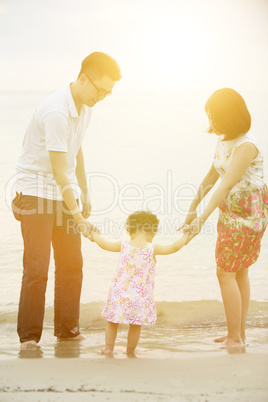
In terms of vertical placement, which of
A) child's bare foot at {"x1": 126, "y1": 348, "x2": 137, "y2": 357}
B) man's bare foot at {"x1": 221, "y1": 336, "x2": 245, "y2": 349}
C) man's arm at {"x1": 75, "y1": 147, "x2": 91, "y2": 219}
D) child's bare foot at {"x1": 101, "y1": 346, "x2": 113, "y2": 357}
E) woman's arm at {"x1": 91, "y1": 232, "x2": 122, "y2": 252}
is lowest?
child's bare foot at {"x1": 126, "y1": 348, "x2": 137, "y2": 357}

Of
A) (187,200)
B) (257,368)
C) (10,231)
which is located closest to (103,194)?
(187,200)

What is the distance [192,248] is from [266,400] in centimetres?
426

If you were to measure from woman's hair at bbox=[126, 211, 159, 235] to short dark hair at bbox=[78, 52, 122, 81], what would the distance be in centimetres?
56

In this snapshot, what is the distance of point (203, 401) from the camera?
5.41 ft

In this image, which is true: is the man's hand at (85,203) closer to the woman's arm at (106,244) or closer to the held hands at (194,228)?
the woman's arm at (106,244)

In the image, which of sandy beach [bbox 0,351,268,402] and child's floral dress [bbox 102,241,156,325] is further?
child's floral dress [bbox 102,241,156,325]

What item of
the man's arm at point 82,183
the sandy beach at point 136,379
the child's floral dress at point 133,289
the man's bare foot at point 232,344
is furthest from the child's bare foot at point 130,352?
the man's arm at point 82,183

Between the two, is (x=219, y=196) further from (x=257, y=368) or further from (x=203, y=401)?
(x=203, y=401)

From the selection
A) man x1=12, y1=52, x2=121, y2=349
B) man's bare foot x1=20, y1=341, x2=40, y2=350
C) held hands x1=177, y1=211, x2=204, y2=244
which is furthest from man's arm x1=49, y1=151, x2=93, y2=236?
man's bare foot x1=20, y1=341, x2=40, y2=350

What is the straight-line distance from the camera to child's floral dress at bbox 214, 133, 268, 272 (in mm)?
2342

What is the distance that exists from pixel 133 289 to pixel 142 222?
27 cm

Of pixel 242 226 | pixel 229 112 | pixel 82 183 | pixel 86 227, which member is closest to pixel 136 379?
pixel 86 227

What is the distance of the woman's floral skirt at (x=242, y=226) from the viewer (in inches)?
92.3

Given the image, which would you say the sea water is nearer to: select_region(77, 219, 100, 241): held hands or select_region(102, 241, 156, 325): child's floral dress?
select_region(102, 241, 156, 325): child's floral dress
